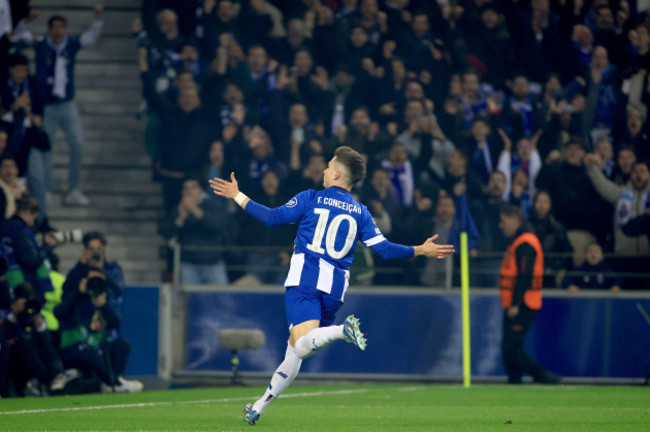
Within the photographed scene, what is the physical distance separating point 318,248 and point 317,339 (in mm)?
761

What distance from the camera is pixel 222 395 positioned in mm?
13148

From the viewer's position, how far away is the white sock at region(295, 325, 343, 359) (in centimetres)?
844

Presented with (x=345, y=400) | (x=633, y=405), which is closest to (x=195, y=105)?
(x=345, y=400)

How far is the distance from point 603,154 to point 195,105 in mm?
5795

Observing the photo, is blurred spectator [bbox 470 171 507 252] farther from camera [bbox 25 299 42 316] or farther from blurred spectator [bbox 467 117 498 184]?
camera [bbox 25 299 42 316]

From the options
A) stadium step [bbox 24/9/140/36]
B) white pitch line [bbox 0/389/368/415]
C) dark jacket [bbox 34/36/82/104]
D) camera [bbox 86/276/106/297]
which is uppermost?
stadium step [bbox 24/9/140/36]

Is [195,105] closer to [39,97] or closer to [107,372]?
[39,97]

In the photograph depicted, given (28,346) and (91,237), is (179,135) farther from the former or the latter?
(28,346)

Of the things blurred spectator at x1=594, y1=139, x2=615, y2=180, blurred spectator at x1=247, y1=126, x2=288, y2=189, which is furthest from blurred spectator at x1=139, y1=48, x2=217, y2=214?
blurred spectator at x1=594, y1=139, x2=615, y2=180

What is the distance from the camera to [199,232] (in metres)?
16.1

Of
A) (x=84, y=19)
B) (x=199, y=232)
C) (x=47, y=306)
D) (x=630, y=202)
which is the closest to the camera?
(x=47, y=306)

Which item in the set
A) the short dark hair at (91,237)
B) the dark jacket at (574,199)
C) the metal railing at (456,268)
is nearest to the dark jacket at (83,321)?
the short dark hair at (91,237)

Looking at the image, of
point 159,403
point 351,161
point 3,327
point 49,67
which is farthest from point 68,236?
point 351,161

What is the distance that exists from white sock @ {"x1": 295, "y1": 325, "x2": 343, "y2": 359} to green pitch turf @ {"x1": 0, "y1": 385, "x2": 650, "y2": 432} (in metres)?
0.59
